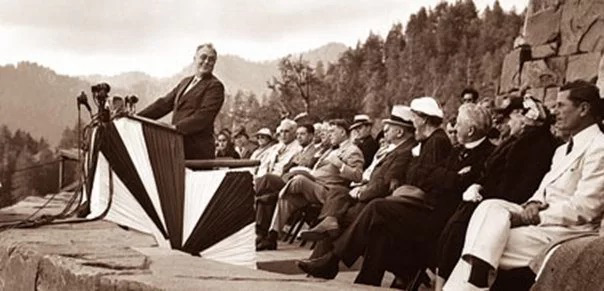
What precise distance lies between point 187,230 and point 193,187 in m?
0.23

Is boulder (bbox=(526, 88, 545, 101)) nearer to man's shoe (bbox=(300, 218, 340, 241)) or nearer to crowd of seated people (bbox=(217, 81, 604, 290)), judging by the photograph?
crowd of seated people (bbox=(217, 81, 604, 290))

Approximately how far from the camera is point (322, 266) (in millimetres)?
5188

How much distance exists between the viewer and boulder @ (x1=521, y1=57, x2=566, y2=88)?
1035cm

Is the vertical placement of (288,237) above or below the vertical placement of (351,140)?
below

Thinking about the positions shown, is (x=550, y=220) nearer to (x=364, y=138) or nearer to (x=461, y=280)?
(x=461, y=280)

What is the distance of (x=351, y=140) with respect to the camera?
809 cm

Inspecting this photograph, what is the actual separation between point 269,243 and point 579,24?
438cm

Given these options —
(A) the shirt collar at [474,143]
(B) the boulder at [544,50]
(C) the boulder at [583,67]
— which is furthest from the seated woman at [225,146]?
(A) the shirt collar at [474,143]

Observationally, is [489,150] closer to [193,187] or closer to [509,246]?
[509,246]

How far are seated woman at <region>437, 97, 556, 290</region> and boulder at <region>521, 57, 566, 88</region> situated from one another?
6052mm

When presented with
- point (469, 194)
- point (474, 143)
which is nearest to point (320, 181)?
point (474, 143)

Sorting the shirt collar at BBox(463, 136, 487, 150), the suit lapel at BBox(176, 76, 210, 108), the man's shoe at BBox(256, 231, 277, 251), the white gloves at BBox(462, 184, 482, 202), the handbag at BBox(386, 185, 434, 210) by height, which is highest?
the suit lapel at BBox(176, 76, 210, 108)

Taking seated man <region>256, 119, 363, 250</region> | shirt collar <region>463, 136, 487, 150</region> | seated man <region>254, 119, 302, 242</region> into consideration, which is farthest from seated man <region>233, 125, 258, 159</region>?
shirt collar <region>463, 136, 487, 150</region>

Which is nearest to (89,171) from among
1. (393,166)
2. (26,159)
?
(393,166)
